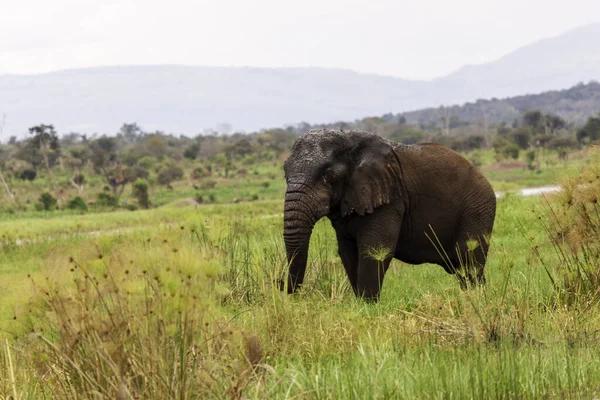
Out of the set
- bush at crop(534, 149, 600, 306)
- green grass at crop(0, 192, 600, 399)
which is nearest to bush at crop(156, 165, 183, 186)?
green grass at crop(0, 192, 600, 399)

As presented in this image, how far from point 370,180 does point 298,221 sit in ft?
2.77

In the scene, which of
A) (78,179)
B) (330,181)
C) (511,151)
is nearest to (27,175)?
(78,179)

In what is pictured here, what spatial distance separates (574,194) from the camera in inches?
240

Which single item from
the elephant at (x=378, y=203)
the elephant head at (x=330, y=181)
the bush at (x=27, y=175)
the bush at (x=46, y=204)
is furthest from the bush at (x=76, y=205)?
the elephant head at (x=330, y=181)

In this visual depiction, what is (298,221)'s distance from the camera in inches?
257

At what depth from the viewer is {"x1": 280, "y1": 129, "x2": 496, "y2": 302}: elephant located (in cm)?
663

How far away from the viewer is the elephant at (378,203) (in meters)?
6.63

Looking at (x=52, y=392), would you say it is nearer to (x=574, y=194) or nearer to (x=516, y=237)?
(x=574, y=194)

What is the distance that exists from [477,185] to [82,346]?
194 inches

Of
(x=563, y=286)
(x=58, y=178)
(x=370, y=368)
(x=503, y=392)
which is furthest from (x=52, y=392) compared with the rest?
(x=58, y=178)

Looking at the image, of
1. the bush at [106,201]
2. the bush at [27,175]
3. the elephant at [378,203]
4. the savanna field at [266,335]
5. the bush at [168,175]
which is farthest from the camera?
the bush at [27,175]

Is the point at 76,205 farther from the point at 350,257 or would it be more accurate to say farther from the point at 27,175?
the point at 350,257

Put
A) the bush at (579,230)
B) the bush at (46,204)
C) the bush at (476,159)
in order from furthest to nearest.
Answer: the bush at (476,159) → the bush at (46,204) → the bush at (579,230)

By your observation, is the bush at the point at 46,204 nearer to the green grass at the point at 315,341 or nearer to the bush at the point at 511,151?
the green grass at the point at 315,341
